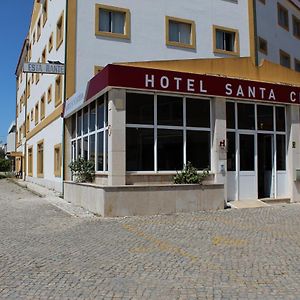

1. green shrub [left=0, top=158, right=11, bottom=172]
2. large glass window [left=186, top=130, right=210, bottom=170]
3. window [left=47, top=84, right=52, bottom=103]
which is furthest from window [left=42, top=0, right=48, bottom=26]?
green shrub [left=0, top=158, right=11, bottom=172]

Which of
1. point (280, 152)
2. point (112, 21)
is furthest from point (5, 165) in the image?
point (280, 152)

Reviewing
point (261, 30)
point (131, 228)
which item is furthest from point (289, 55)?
point (131, 228)

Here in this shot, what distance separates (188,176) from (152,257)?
599cm

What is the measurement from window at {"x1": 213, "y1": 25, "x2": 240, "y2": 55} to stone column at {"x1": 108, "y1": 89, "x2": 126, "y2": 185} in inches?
559

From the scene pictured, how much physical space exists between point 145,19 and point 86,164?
1119 cm

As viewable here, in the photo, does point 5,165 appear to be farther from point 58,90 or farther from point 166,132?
point 166,132

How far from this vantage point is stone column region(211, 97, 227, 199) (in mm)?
13863

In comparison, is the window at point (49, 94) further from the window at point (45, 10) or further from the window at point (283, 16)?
the window at point (283, 16)

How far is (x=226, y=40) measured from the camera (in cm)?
2594

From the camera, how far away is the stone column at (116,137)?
40.2 feet

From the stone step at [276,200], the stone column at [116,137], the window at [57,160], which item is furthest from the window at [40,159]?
the stone step at [276,200]

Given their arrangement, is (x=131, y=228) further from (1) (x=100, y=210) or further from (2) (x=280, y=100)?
Result: (2) (x=280, y=100)

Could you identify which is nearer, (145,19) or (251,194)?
(251,194)

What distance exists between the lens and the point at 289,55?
109ft
